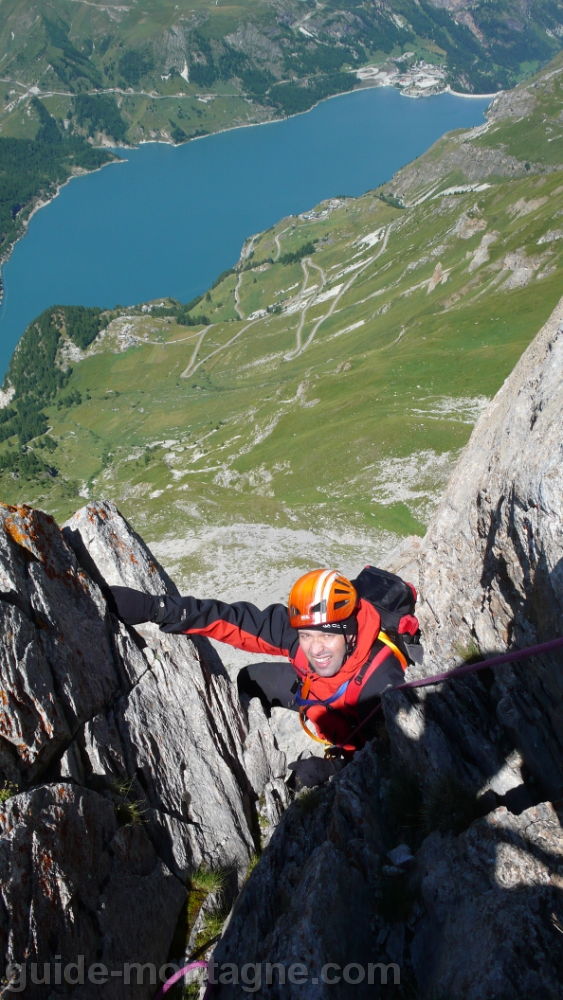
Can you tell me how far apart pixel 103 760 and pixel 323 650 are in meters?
3.84

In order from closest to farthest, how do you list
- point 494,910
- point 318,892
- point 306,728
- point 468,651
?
point 494,910 < point 318,892 < point 306,728 < point 468,651

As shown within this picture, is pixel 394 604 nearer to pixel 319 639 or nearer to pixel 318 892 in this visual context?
pixel 319 639

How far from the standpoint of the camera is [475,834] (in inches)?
269

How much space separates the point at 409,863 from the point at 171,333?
203m

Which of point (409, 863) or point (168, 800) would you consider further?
point (168, 800)

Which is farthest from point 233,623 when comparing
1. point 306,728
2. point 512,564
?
point 512,564

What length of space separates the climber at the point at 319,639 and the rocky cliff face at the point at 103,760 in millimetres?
841

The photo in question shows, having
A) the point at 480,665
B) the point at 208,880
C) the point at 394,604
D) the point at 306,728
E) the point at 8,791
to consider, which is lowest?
the point at 208,880

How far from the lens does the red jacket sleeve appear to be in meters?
10.6

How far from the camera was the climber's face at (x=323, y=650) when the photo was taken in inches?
359

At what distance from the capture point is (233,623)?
419 inches

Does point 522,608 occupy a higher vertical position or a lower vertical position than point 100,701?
higher

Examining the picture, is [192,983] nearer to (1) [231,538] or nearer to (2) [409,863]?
(2) [409,863]

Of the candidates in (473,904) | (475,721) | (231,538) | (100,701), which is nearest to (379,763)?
(475,721)
